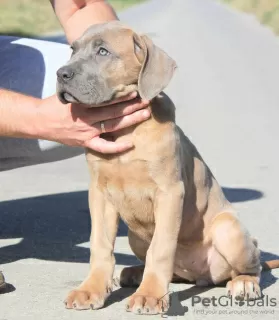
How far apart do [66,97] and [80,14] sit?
1427mm

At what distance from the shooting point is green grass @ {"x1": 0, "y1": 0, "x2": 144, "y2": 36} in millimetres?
27359

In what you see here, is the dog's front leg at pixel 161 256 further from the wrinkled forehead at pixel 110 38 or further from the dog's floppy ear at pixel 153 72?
the wrinkled forehead at pixel 110 38

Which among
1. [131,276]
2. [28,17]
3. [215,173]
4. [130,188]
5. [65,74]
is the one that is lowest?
[28,17]

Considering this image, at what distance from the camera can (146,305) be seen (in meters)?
4.30

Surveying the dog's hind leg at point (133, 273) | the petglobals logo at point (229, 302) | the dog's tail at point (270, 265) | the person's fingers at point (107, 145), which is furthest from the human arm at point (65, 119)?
the dog's tail at point (270, 265)

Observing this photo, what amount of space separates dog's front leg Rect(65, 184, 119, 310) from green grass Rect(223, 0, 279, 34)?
1795 centimetres

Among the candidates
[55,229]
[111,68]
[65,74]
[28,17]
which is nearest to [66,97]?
[65,74]

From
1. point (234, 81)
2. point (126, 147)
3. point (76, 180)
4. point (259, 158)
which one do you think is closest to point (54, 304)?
point (126, 147)

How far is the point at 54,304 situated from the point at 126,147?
0.76 meters

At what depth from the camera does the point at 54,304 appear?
15.0 feet

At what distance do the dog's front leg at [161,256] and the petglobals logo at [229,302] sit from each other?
0.85ft

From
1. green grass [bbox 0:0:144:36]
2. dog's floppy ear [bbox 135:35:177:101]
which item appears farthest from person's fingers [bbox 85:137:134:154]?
green grass [bbox 0:0:144:36]

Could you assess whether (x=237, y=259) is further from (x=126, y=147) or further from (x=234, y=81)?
(x=234, y=81)

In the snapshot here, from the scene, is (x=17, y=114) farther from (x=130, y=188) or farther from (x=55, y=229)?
(x=55, y=229)
